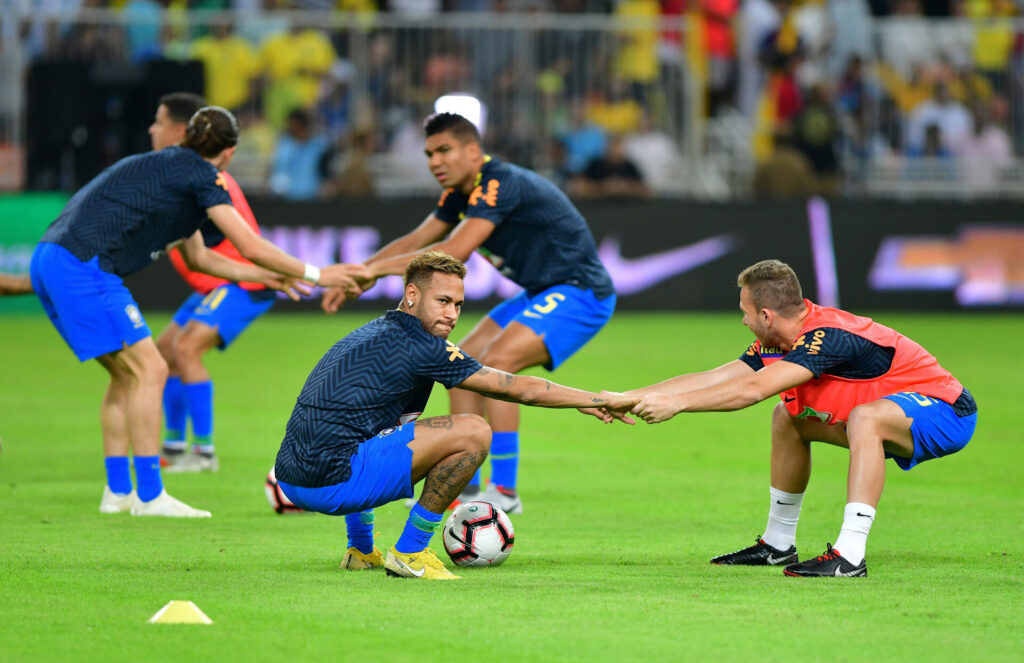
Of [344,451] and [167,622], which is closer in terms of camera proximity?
[167,622]

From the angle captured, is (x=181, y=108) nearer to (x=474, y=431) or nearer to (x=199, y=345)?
(x=199, y=345)

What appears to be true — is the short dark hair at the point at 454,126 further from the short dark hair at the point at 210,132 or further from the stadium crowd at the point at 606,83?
the stadium crowd at the point at 606,83

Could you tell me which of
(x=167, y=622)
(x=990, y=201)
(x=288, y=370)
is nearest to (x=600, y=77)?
(x=990, y=201)

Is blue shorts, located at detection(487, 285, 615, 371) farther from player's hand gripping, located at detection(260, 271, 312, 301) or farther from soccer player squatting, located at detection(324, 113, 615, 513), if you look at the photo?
player's hand gripping, located at detection(260, 271, 312, 301)

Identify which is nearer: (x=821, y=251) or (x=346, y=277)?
(x=346, y=277)

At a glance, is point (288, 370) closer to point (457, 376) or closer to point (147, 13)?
point (147, 13)

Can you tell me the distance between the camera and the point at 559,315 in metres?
8.90

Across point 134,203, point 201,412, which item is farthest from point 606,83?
point 134,203

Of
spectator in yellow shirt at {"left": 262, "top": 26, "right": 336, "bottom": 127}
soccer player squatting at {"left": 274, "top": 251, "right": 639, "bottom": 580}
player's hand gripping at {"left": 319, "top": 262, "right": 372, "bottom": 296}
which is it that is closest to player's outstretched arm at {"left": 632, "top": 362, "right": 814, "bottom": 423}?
soccer player squatting at {"left": 274, "top": 251, "right": 639, "bottom": 580}

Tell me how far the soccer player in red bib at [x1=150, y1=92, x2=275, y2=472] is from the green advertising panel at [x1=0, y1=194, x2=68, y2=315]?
9614 mm

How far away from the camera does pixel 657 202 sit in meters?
20.8

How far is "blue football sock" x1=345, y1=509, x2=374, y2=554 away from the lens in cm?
653

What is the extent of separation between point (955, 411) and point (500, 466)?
9.61ft

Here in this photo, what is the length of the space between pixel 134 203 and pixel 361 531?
263 centimetres
